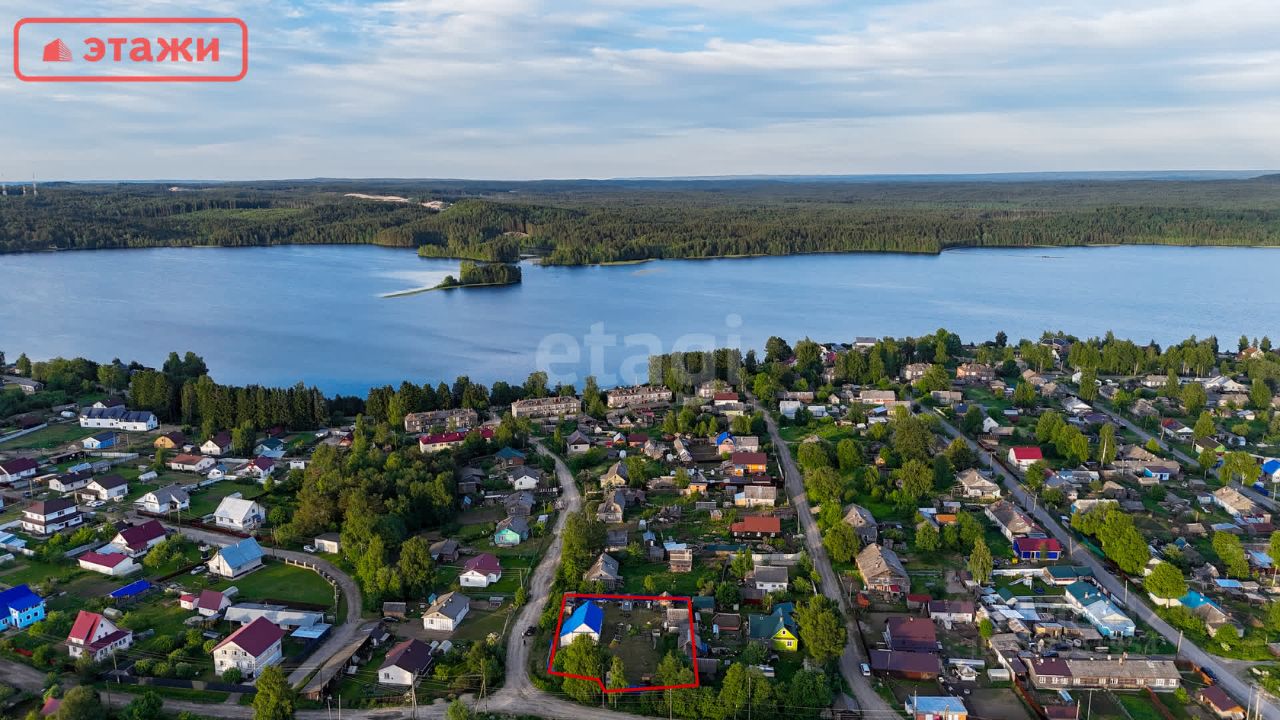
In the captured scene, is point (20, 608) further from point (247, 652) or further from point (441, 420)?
point (441, 420)

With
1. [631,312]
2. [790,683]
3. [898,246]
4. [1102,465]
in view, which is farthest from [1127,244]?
[790,683]

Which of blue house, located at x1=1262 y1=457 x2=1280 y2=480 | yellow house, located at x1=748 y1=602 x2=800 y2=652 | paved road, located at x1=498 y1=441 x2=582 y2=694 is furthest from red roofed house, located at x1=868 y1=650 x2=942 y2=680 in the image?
blue house, located at x1=1262 y1=457 x2=1280 y2=480

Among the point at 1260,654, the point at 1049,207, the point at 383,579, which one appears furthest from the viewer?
the point at 1049,207

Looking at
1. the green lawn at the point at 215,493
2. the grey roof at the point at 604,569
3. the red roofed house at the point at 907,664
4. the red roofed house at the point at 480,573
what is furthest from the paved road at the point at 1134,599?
the green lawn at the point at 215,493

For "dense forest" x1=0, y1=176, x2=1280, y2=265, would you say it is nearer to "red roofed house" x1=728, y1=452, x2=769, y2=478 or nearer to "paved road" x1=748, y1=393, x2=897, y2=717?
"red roofed house" x1=728, y1=452, x2=769, y2=478

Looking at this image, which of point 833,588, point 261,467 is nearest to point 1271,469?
point 833,588

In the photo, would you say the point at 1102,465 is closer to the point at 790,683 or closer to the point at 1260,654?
the point at 1260,654
